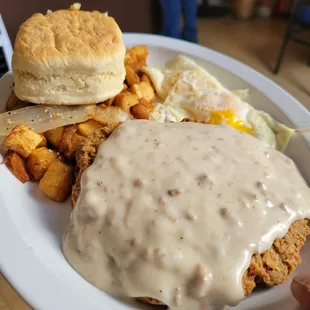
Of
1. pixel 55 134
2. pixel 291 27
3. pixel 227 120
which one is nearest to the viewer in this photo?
pixel 55 134

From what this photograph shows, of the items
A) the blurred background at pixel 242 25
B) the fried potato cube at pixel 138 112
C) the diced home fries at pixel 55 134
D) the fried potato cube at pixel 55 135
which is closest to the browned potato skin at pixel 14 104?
the diced home fries at pixel 55 134

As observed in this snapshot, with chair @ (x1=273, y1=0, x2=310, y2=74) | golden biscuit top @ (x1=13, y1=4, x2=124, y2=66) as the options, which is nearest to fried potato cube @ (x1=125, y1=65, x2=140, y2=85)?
golden biscuit top @ (x1=13, y1=4, x2=124, y2=66)

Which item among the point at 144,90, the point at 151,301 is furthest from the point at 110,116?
the point at 151,301

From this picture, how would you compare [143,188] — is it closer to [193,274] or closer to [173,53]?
[193,274]

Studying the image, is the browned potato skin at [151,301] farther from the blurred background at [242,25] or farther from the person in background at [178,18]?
the person in background at [178,18]

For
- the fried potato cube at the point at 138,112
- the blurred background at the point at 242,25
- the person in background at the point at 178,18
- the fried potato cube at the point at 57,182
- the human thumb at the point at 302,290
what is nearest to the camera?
the human thumb at the point at 302,290

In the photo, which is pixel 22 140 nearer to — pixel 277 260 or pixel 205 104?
pixel 205 104

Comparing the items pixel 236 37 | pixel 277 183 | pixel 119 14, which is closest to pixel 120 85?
pixel 277 183

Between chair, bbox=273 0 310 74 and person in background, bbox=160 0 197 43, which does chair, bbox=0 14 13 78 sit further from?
chair, bbox=273 0 310 74
